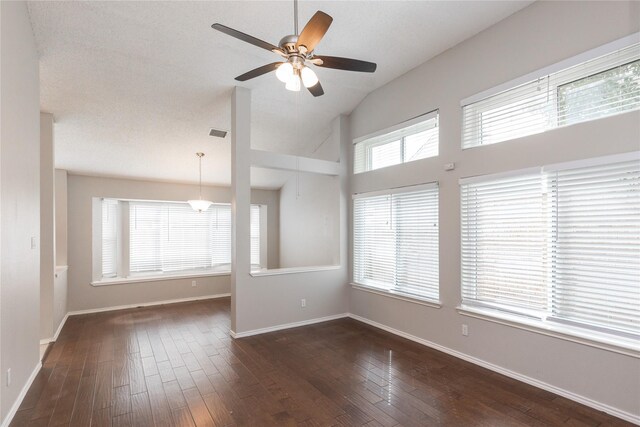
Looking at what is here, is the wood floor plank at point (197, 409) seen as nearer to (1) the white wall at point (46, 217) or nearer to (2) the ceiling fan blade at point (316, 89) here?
(1) the white wall at point (46, 217)

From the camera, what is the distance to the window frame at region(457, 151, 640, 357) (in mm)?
2414

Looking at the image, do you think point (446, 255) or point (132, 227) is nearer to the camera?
point (446, 255)

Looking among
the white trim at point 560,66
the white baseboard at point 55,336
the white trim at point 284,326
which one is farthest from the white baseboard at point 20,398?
the white trim at point 560,66

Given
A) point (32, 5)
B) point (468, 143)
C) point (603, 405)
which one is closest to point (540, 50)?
point (468, 143)

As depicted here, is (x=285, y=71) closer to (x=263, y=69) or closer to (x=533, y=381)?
(x=263, y=69)

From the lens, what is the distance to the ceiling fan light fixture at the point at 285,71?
2307 mm

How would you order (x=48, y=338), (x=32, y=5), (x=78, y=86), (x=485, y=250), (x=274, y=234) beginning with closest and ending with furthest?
(x=32, y=5), (x=485, y=250), (x=78, y=86), (x=48, y=338), (x=274, y=234)

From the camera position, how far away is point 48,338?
160 inches

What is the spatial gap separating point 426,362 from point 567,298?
4.94ft

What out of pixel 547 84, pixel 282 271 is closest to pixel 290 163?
pixel 282 271

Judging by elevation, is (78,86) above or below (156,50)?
below

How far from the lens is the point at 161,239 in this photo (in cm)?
664

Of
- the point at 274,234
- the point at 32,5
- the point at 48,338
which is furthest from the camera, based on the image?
the point at 274,234

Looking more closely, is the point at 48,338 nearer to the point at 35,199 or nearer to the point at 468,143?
the point at 35,199
